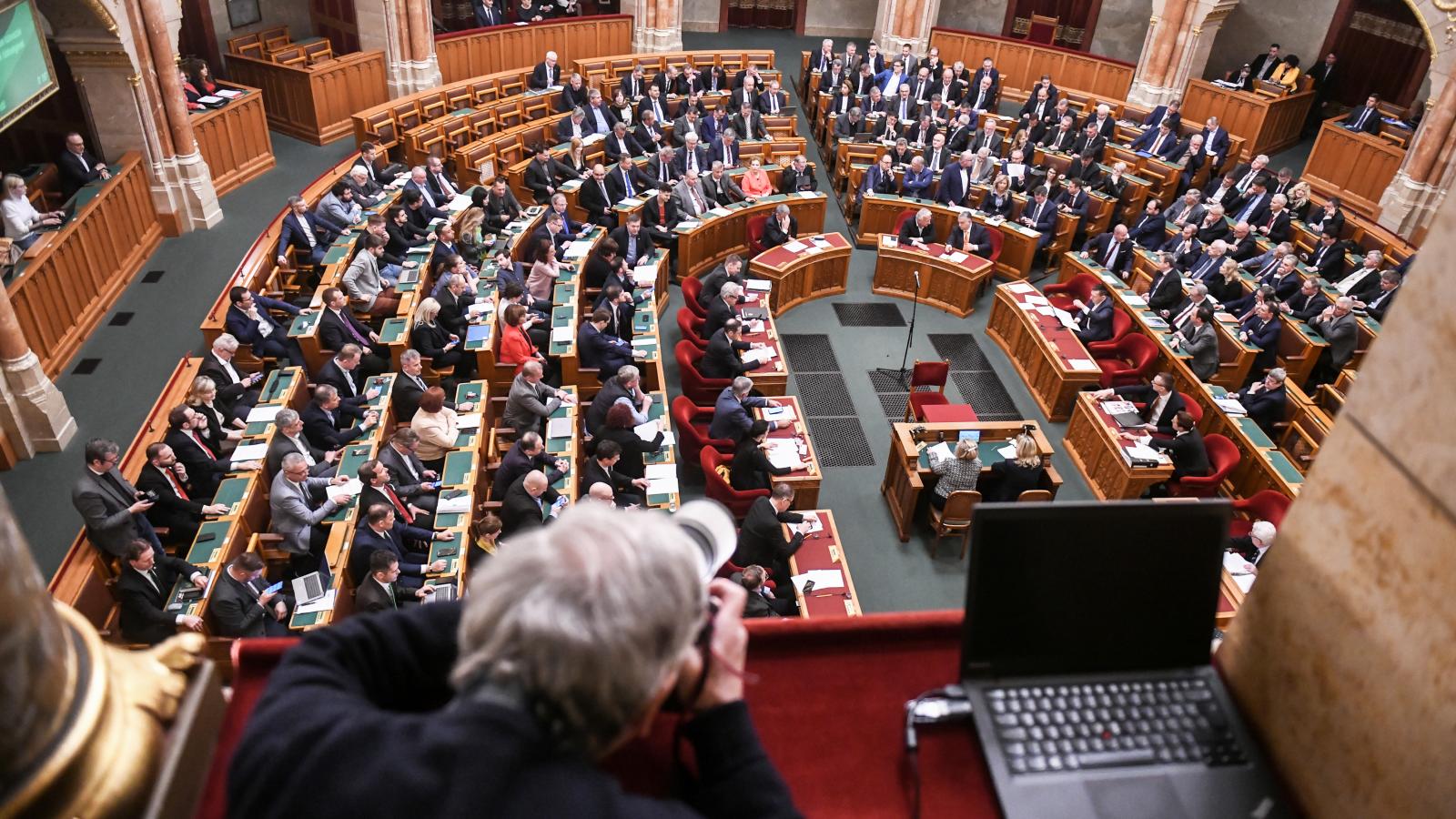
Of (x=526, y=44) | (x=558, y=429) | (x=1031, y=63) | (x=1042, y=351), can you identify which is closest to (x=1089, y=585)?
(x=558, y=429)

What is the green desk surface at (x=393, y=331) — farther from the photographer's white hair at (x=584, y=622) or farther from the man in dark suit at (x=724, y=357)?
the photographer's white hair at (x=584, y=622)

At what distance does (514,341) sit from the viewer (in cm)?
922

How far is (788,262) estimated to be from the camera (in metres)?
12.1

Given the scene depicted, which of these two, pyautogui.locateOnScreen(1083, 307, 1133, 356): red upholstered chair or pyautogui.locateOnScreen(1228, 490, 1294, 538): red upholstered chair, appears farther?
pyautogui.locateOnScreen(1083, 307, 1133, 356): red upholstered chair

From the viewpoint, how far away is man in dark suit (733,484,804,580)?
23.7 feet

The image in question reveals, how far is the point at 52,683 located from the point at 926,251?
12.3 meters

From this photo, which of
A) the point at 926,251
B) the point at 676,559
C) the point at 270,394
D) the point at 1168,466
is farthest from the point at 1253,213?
the point at 676,559

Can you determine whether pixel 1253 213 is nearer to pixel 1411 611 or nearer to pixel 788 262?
pixel 788 262

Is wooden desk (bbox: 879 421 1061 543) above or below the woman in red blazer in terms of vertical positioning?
below

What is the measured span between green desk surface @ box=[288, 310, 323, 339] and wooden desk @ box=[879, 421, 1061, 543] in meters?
A: 5.81

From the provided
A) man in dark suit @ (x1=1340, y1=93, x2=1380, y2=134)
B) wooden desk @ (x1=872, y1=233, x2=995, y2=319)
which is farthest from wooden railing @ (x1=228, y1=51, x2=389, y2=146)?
man in dark suit @ (x1=1340, y1=93, x2=1380, y2=134)

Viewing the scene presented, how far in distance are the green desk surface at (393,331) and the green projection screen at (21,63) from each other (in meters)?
3.51

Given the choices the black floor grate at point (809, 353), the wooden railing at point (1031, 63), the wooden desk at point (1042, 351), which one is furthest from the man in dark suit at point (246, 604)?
the wooden railing at point (1031, 63)

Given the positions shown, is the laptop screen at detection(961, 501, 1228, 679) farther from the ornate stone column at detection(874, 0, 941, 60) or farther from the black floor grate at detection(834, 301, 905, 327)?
the ornate stone column at detection(874, 0, 941, 60)
